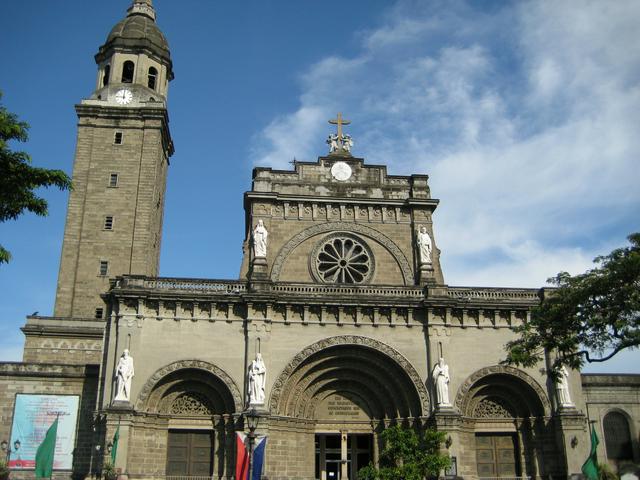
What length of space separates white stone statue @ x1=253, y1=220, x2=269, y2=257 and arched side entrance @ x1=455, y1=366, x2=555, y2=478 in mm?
11402

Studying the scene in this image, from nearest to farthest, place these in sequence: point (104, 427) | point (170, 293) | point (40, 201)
Answer: point (40, 201) < point (104, 427) < point (170, 293)

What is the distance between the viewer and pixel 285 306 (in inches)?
1220

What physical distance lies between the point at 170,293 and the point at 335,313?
7.54 m

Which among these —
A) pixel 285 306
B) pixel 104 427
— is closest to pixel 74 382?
pixel 104 427

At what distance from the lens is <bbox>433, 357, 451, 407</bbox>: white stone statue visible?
29.7 meters

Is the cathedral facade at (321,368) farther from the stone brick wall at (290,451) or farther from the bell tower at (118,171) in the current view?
the bell tower at (118,171)

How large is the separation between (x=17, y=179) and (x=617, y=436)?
97.9 ft

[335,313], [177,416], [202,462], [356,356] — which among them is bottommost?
[202,462]

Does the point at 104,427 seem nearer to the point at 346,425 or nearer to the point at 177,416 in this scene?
the point at 177,416

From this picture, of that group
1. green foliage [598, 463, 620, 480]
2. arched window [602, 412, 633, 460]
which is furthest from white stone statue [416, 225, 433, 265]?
green foliage [598, 463, 620, 480]

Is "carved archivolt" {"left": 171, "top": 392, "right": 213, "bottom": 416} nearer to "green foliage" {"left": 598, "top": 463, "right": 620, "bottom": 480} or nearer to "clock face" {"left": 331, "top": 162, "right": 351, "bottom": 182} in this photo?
"clock face" {"left": 331, "top": 162, "right": 351, "bottom": 182}

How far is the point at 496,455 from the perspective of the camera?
31.0 m

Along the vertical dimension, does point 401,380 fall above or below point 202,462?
above

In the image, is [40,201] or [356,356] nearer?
[40,201]
